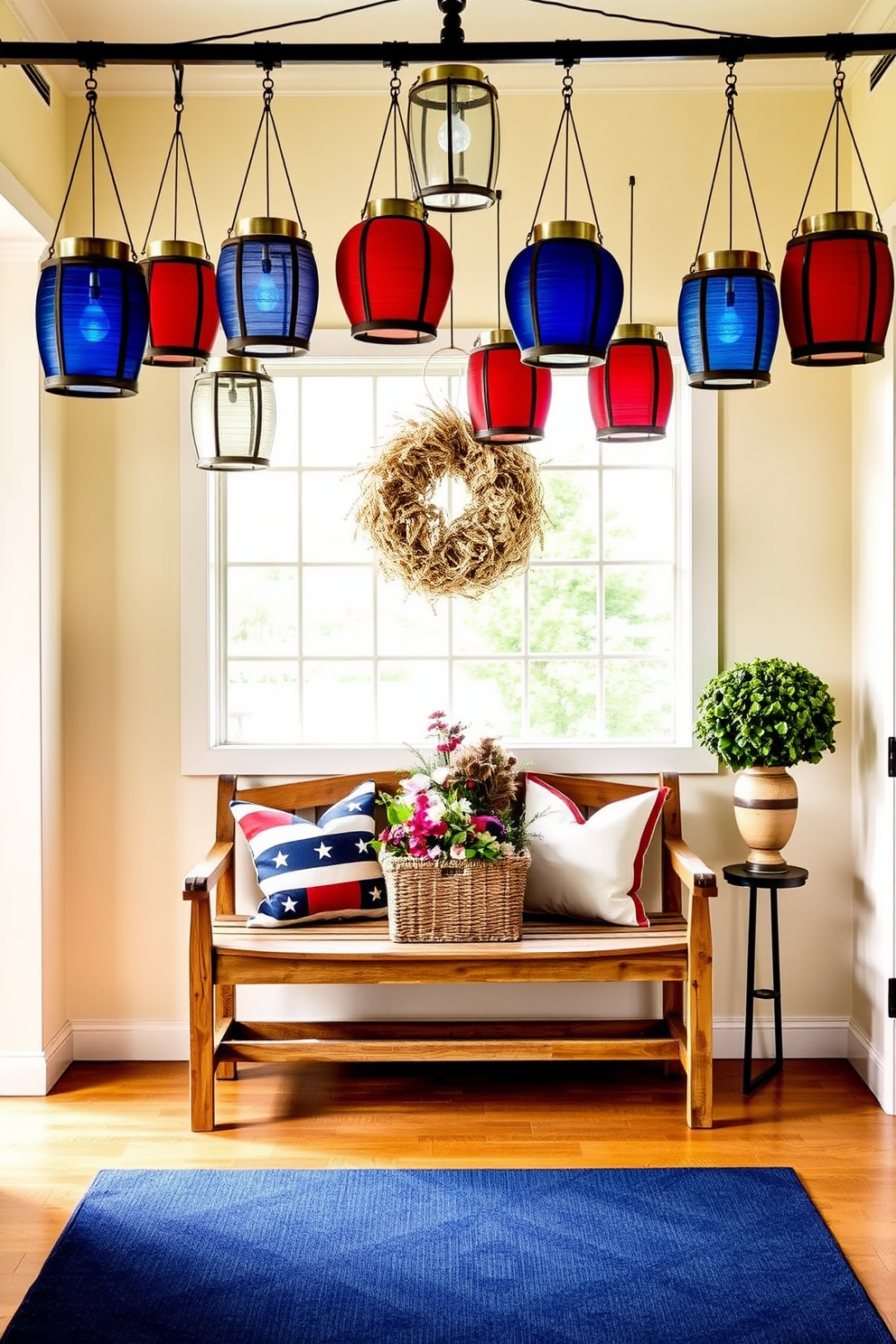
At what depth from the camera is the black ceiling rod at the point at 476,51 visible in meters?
A: 2.01

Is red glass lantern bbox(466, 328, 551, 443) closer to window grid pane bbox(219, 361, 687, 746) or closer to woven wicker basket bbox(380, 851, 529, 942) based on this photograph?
woven wicker basket bbox(380, 851, 529, 942)

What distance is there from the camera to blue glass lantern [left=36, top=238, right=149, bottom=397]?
75.0 inches

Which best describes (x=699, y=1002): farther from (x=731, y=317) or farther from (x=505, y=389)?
(x=731, y=317)

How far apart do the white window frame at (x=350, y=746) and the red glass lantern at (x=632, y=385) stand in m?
1.39

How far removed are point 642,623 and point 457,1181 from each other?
6.24 feet

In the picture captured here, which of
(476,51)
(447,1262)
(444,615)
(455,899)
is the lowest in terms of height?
(447,1262)

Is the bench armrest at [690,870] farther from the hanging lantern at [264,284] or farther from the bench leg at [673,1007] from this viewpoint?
the hanging lantern at [264,284]

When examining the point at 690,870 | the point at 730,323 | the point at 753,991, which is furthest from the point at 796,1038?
the point at 730,323

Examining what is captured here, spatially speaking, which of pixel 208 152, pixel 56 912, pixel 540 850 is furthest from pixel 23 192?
pixel 540 850

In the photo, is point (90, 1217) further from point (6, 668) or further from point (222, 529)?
point (222, 529)

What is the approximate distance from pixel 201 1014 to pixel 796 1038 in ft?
6.49

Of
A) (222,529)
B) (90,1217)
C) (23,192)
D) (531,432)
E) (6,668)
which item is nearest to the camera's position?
(531,432)

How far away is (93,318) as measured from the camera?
6.26 ft

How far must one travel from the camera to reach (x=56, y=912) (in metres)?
3.85
